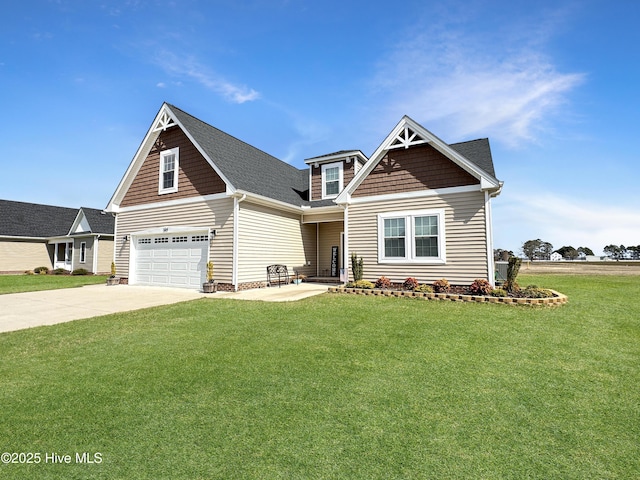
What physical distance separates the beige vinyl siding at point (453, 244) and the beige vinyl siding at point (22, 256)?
29.3 metres

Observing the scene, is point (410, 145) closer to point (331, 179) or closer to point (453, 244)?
point (453, 244)

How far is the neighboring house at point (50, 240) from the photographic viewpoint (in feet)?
82.4

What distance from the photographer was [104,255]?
82.2ft

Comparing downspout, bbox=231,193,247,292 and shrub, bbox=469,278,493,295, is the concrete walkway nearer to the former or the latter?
downspout, bbox=231,193,247,292

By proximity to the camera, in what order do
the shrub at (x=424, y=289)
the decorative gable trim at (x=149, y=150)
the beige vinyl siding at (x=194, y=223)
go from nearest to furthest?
1. the shrub at (x=424, y=289)
2. the beige vinyl siding at (x=194, y=223)
3. the decorative gable trim at (x=149, y=150)

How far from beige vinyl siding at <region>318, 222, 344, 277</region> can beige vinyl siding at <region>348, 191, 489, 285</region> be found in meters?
4.74

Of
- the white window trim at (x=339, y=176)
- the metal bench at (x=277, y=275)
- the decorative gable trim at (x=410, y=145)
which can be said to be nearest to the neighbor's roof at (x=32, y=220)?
the metal bench at (x=277, y=275)

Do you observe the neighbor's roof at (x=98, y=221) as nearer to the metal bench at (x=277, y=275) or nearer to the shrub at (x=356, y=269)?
the metal bench at (x=277, y=275)

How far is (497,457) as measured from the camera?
102 inches

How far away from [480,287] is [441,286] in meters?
1.21

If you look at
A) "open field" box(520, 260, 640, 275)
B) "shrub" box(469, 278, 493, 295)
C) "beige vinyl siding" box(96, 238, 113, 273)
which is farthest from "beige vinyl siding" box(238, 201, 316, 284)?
"beige vinyl siding" box(96, 238, 113, 273)

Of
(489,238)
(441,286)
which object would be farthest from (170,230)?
(489,238)

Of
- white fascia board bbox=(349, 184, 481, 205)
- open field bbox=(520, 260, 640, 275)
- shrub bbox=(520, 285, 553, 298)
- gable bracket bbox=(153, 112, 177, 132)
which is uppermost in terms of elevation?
gable bracket bbox=(153, 112, 177, 132)

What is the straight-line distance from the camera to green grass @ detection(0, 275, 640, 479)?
254cm
